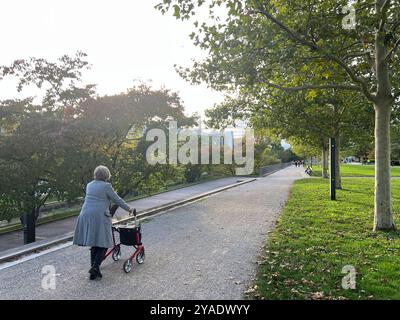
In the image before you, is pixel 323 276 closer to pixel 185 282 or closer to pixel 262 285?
pixel 262 285

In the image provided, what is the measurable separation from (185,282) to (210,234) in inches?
121

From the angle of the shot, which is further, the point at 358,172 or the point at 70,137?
the point at 358,172

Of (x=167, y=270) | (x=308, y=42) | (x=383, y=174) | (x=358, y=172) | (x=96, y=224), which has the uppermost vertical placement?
(x=308, y=42)

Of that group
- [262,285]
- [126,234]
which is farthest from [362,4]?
[126,234]

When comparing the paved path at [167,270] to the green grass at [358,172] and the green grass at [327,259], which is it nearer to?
the green grass at [327,259]

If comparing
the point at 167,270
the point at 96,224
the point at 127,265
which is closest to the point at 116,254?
the point at 127,265

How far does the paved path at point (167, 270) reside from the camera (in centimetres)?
415

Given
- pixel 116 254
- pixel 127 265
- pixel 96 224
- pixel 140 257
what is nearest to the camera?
pixel 96 224

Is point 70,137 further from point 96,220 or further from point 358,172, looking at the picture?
point 358,172

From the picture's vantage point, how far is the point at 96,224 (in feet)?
14.8

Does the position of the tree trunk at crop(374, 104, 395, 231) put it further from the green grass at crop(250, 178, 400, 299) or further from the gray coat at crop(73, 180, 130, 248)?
the gray coat at crop(73, 180, 130, 248)

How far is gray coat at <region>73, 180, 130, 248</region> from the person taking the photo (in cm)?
451

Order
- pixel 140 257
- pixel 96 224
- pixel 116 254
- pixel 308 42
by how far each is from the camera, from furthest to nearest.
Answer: pixel 308 42 → pixel 116 254 → pixel 140 257 → pixel 96 224

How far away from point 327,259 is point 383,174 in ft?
10.2
